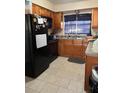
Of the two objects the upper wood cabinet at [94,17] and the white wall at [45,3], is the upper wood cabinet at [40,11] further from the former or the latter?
the upper wood cabinet at [94,17]

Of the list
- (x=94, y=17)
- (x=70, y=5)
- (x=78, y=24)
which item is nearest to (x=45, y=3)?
(x=70, y=5)

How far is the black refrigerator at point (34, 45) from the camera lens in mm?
2629

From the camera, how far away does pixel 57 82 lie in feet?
8.49

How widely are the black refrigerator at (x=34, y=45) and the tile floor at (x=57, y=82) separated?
245 mm

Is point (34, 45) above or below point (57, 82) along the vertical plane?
above

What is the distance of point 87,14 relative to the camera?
4.82m

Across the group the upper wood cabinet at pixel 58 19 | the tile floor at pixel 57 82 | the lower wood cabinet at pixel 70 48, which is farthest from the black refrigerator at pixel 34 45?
the upper wood cabinet at pixel 58 19

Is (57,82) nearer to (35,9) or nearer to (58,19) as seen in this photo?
(35,9)

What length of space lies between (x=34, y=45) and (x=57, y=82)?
111 centimetres

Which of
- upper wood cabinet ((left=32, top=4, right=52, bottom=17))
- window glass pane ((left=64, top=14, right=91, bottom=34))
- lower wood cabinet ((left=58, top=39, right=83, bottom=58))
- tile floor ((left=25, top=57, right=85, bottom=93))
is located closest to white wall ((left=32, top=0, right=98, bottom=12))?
upper wood cabinet ((left=32, top=4, right=52, bottom=17))

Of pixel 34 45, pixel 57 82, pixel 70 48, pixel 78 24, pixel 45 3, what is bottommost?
pixel 57 82
